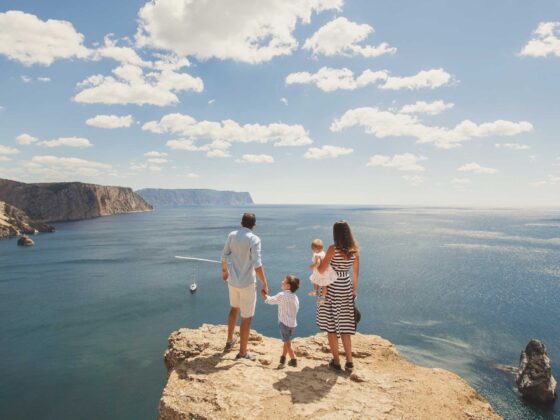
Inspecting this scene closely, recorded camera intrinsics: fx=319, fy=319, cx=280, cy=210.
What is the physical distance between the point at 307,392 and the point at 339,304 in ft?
6.42

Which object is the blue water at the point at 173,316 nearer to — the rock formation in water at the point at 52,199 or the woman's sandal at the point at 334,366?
the woman's sandal at the point at 334,366

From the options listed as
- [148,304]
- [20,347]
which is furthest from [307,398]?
[148,304]

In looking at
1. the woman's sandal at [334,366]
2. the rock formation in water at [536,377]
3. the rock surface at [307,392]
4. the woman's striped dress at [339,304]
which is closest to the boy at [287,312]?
the rock surface at [307,392]

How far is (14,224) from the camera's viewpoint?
107688mm

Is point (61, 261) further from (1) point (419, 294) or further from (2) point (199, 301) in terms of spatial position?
(1) point (419, 294)

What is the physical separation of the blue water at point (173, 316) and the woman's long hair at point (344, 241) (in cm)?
1810

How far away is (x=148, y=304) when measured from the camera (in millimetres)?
39219

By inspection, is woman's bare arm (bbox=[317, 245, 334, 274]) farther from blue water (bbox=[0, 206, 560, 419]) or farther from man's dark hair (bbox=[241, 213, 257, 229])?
blue water (bbox=[0, 206, 560, 419])

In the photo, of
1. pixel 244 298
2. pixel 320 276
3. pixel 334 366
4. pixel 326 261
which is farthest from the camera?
pixel 334 366

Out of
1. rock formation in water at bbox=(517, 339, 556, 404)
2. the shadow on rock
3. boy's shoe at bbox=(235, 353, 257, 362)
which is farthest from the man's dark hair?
rock formation in water at bbox=(517, 339, 556, 404)

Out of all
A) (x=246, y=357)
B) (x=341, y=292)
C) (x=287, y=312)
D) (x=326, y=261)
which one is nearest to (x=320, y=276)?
(x=326, y=261)

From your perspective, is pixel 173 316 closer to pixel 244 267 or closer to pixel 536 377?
pixel 244 267

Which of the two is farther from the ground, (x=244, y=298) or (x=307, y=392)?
(x=244, y=298)

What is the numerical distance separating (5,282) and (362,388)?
62377 millimetres
